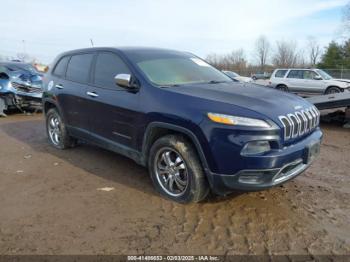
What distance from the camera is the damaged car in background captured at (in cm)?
1043

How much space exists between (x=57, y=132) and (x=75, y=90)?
1287mm

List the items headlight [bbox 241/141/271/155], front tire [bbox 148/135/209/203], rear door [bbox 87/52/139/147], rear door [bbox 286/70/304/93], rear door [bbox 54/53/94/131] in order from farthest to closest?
1. rear door [bbox 286/70/304/93]
2. rear door [bbox 54/53/94/131]
3. rear door [bbox 87/52/139/147]
4. front tire [bbox 148/135/209/203]
5. headlight [bbox 241/141/271/155]

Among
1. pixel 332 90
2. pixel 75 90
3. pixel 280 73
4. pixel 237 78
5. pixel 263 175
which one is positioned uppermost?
pixel 280 73

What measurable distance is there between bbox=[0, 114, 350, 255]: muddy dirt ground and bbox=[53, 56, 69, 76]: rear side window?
1649mm

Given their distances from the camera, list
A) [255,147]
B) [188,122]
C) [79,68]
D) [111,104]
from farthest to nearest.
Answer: [79,68]
[111,104]
[188,122]
[255,147]

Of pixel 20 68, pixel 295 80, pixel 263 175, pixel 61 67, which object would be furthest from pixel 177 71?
pixel 295 80

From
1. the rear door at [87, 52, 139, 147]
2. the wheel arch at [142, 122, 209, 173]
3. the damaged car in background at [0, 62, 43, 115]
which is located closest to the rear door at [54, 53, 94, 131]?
the rear door at [87, 52, 139, 147]

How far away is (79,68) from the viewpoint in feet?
17.7

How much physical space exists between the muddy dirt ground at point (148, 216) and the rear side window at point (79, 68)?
54.1 inches

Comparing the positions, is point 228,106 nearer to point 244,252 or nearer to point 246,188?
point 246,188

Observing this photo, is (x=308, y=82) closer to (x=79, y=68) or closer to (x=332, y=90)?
(x=332, y=90)

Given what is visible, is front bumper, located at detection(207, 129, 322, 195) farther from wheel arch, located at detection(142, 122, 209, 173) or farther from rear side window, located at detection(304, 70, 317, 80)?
rear side window, located at detection(304, 70, 317, 80)

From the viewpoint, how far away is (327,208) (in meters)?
3.76

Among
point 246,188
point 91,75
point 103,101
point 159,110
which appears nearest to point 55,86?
point 91,75
